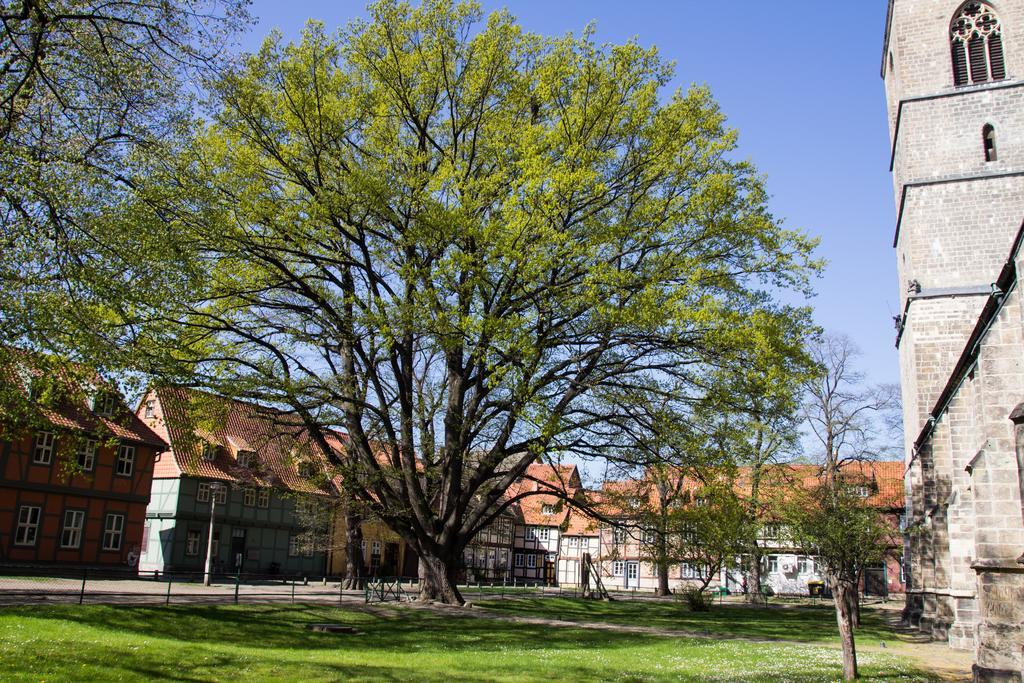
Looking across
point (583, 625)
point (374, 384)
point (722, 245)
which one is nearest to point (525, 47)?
point (722, 245)

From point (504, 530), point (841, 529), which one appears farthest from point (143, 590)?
point (504, 530)

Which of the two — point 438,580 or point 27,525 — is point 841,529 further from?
point 27,525

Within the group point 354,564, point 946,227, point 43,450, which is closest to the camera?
point 946,227

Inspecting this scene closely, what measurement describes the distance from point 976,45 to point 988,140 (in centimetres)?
398

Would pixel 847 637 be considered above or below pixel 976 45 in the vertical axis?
below

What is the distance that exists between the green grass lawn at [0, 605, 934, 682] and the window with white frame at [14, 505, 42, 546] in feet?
53.6

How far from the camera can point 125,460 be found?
3447 cm

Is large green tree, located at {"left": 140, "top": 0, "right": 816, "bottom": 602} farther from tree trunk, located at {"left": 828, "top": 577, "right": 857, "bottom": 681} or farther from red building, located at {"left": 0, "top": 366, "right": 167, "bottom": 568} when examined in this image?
red building, located at {"left": 0, "top": 366, "right": 167, "bottom": 568}

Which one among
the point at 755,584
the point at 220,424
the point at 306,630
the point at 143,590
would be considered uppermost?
the point at 220,424

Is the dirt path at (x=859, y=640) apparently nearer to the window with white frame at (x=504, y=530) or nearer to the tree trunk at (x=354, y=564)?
the tree trunk at (x=354, y=564)

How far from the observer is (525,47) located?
22.0m

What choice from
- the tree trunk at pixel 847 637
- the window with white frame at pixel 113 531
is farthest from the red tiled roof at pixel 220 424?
the tree trunk at pixel 847 637

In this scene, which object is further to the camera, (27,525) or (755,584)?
(755,584)

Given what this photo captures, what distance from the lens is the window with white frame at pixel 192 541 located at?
37.4 metres
